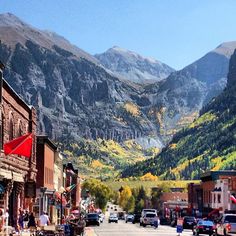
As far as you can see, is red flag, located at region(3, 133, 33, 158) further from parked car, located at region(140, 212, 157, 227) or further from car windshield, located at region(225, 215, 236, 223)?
parked car, located at region(140, 212, 157, 227)

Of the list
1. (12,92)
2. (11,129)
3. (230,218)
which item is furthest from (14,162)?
(230,218)

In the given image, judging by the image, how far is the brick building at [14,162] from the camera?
45.1 m

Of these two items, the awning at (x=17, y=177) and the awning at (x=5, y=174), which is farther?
the awning at (x=17, y=177)

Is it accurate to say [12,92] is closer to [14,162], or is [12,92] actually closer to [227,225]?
[14,162]

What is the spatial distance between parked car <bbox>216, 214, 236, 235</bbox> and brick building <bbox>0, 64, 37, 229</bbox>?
53.0 ft

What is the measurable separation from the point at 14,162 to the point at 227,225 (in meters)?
16.8

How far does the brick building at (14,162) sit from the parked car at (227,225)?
53.0 ft

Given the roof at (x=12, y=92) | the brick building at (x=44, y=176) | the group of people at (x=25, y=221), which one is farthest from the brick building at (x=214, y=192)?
the roof at (x=12, y=92)

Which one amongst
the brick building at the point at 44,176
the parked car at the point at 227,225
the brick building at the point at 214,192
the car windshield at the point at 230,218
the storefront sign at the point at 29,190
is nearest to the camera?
the parked car at the point at 227,225

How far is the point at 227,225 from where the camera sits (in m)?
47.3

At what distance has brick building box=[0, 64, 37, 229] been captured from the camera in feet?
148

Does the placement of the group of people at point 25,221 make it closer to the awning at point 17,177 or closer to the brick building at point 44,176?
the awning at point 17,177

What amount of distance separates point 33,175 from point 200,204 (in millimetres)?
83186

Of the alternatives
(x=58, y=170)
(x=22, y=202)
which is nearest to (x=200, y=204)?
(x=58, y=170)
